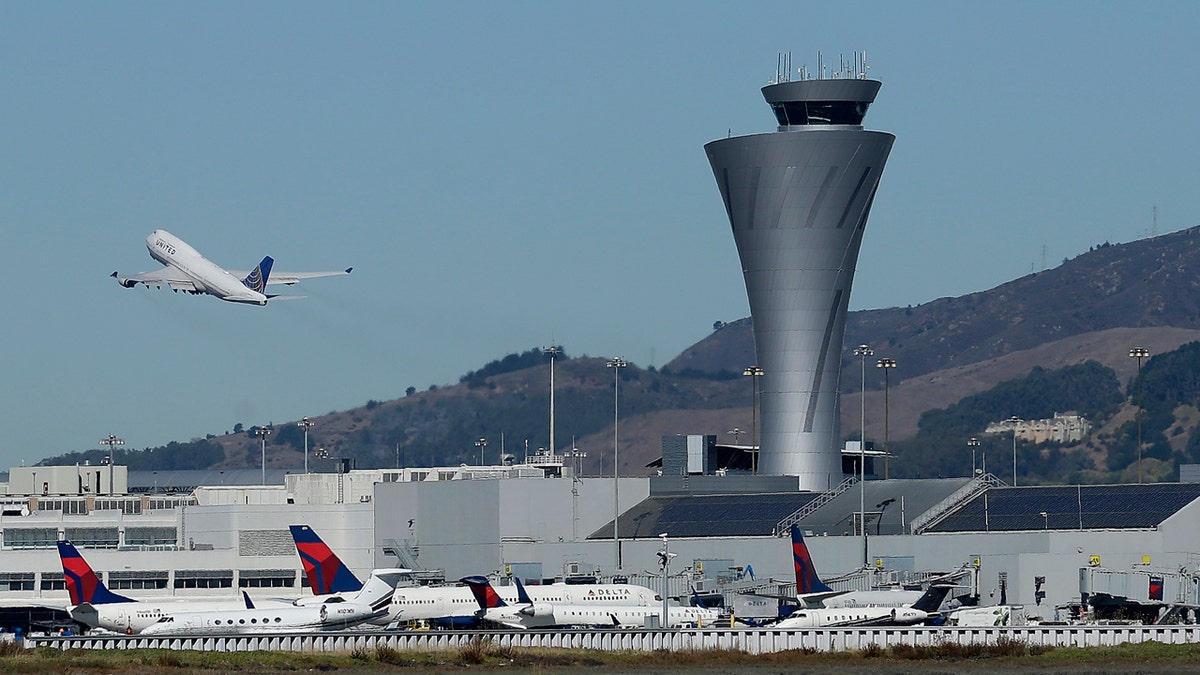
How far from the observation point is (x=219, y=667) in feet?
263

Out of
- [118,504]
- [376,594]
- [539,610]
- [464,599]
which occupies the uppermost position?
[118,504]

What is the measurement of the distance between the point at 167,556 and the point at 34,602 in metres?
10.4

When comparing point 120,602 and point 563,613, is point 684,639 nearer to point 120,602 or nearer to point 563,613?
point 563,613

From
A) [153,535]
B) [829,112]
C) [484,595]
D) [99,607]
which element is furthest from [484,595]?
[829,112]

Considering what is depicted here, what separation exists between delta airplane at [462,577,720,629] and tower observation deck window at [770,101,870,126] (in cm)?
8792

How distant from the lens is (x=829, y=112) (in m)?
190

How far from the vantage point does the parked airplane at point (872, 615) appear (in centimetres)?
10150

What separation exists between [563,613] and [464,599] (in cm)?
674

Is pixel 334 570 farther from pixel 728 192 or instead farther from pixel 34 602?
pixel 728 192

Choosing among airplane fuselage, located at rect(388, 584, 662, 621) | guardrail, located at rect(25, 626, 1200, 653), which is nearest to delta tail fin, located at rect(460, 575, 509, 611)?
airplane fuselage, located at rect(388, 584, 662, 621)

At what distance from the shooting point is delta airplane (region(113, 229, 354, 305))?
458 feet

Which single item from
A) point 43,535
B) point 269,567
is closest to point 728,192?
point 269,567

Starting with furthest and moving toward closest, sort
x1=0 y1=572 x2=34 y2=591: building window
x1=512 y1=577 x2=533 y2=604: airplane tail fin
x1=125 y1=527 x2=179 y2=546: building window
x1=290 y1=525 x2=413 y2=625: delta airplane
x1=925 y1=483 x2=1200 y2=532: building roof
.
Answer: x1=125 y1=527 x2=179 y2=546: building window, x1=0 y1=572 x2=34 y2=591: building window, x1=925 y1=483 x2=1200 y2=532: building roof, x1=290 y1=525 x2=413 y2=625: delta airplane, x1=512 y1=577 x2=533 y2=604: airplane tail fin

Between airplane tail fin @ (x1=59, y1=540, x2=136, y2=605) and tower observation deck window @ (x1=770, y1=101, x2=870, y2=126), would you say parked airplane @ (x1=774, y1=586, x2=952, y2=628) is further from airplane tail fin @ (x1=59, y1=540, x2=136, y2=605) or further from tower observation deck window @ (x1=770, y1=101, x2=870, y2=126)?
tower observation deck window @ (x1=770, y1=101, x2=870, y2=126)
